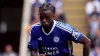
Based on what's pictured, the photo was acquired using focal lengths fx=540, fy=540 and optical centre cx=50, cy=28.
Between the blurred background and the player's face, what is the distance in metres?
5.25

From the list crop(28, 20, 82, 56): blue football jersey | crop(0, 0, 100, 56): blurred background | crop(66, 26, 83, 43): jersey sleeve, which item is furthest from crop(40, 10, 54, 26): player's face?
crop(0, 0, 100, 56): blurred background

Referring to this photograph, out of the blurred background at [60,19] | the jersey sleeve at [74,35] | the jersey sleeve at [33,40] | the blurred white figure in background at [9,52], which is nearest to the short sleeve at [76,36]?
the jersey sleeve at [74,35]

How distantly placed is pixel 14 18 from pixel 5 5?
0.60 meters

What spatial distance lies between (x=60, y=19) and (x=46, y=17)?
6.25 meters

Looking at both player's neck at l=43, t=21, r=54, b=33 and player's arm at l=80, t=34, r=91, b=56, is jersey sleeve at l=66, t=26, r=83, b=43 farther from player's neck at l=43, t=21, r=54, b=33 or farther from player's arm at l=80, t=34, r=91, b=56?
player's neck at l=43, t=21, r=54, b=33

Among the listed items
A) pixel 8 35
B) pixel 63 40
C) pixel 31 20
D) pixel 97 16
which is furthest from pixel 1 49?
pixel 63 40

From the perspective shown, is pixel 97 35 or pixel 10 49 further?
pixel 10 49

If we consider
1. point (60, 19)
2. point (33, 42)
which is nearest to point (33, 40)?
point (33, 42)

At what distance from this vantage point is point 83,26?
1484 centimetres

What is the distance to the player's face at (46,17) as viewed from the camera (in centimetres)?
715

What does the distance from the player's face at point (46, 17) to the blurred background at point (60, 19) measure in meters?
5.25

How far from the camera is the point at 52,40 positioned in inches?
292

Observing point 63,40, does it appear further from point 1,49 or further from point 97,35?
point 1,49

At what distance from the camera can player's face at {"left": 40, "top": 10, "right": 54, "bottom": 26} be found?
7148mm
